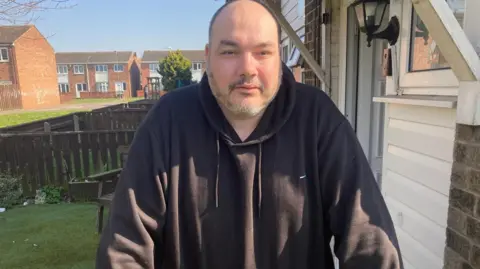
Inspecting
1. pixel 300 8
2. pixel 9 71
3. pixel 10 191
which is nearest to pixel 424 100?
pixel 300 8

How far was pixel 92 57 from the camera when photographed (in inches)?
2527

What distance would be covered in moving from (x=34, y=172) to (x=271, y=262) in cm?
667

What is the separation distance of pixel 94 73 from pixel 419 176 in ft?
222

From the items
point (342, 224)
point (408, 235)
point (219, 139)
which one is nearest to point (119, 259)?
point (219, 139)

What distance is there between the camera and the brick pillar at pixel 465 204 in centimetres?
169

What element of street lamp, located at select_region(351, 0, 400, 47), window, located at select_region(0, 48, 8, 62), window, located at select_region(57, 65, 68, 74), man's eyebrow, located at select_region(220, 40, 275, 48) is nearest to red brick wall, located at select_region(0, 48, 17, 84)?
window, located at select_region(0, 48, 8, 62)

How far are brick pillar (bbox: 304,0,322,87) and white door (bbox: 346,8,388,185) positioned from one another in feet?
2.23

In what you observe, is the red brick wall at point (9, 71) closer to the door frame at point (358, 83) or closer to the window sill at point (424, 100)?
the door frame at point (358, 83)

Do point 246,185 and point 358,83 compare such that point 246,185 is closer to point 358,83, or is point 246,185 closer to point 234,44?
point 234,44

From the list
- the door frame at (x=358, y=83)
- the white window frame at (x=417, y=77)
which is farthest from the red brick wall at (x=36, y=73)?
the white window frame at (x=417, y=77)

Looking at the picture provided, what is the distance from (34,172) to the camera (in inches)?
264

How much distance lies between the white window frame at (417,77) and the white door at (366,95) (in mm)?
1211

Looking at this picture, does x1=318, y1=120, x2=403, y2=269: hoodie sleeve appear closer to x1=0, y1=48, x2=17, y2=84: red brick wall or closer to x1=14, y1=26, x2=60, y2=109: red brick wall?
x1=14, y1=26, x2=60, y2=109: red brick wall

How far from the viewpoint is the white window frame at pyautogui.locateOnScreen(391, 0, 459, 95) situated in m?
1.99
